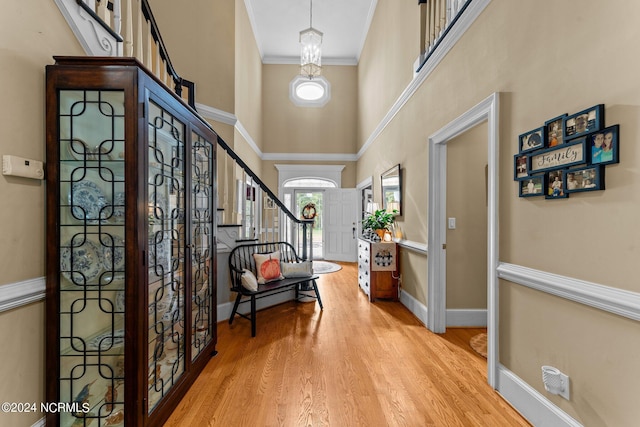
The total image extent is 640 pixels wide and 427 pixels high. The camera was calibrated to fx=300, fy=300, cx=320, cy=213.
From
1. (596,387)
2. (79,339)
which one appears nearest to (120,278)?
(79,339)

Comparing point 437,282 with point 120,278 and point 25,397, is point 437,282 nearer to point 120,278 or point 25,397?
point 120,278

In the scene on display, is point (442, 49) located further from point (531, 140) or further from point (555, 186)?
point (555, 186)

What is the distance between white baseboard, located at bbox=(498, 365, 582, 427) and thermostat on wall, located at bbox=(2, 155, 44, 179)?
9.94 ft

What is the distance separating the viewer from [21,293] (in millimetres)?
1431

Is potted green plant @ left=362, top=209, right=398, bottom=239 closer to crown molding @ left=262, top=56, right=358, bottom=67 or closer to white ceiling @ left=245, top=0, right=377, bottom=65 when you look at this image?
white ceiling @ left=245, top=0, right=377, bottom=65

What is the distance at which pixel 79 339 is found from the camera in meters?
1.61

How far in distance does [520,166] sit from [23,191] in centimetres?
281

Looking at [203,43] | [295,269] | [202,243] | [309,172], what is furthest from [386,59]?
[202,243]

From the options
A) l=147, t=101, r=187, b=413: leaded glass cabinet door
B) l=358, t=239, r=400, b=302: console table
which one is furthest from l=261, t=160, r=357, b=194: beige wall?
l=147, t=101, r=187, b=413: leaded glass cabinet door

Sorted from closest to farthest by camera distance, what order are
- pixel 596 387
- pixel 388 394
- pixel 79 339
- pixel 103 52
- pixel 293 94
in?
pixel 596 387 → pixel 79 339 → pixel 103 52 → pixel 388 394 → pixel 293 94

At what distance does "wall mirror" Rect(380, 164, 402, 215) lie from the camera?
4364 mm

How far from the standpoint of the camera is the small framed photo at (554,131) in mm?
1646

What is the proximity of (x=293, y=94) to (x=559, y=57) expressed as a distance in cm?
728

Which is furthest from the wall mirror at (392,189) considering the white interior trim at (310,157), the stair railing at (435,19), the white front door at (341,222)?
the white interior trim at (310,157)
